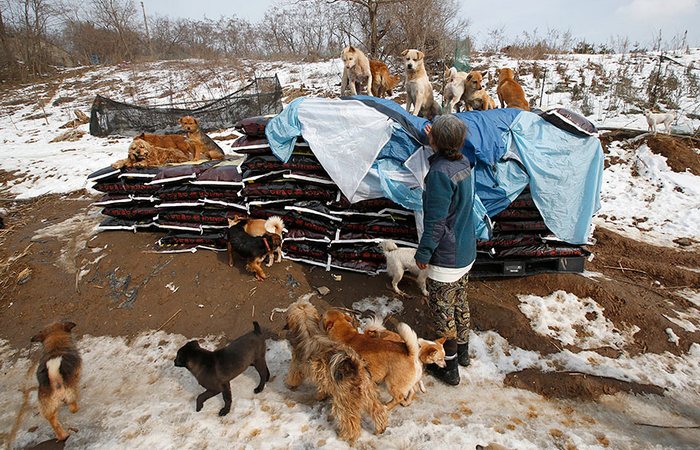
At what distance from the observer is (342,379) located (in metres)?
2.50

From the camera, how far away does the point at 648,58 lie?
15.0 metres

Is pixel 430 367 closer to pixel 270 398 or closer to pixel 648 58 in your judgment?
pixel 270 398

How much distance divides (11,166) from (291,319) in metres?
12.7

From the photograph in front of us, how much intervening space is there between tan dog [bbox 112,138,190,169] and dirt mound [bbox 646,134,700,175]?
11.0m

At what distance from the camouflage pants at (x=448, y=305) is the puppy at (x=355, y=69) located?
5.14m

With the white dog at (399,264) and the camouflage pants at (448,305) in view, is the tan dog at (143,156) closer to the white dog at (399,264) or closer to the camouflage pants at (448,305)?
the white dog at (399,264)

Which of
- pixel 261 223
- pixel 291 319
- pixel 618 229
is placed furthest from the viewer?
pixel 618 229

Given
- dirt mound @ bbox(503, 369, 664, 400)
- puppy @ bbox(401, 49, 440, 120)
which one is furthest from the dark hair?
puppy @ bbox(401, 49, 440, 120)

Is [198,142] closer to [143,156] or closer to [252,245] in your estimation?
[143,156]

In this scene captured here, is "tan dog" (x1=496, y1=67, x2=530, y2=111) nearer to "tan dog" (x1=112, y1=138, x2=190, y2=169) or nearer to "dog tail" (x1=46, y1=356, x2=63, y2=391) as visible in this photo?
"tan dog" (x1=112, y1=138, x2=190, y2=169)

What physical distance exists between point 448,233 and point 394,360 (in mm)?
1094

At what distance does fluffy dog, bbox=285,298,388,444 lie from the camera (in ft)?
8.18

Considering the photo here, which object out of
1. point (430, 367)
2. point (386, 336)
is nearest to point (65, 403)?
point (386, 336)

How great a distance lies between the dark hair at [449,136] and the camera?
255 centimetres
